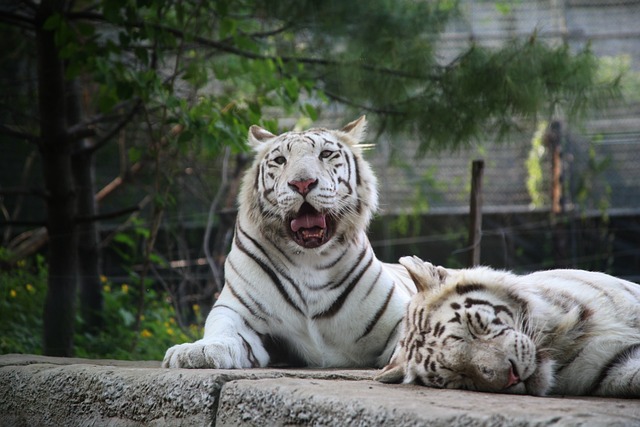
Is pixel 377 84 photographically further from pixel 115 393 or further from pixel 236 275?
pixel 115 393

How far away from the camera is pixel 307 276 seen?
326 cm

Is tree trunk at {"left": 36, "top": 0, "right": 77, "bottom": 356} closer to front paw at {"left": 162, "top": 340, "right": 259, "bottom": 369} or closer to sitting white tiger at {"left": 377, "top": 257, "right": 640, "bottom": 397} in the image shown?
front paw at {"left": 162, "top": 340, "right": 259, "bottom": 369}

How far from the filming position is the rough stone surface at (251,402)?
5.65ft

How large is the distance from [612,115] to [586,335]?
5922 mm

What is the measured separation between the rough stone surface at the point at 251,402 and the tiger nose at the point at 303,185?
746mm

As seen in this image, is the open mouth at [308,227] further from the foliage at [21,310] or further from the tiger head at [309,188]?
the foliage at [21,310]

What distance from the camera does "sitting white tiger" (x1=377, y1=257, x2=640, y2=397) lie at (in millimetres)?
2031

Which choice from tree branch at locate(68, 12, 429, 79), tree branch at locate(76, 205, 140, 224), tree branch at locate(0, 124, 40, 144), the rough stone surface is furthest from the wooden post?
tree branch at locate(0, 124, 40, 144)

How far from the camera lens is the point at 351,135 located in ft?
11.8

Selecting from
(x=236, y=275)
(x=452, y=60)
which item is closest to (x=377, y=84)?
(x=452, y=60)

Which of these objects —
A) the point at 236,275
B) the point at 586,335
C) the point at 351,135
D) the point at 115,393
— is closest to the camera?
the point at 586,335

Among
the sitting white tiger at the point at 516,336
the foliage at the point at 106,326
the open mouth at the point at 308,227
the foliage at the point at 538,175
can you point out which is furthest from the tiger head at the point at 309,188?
the foliage at the point at 538,175

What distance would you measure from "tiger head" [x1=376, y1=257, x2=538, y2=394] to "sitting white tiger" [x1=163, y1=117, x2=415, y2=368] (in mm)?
865

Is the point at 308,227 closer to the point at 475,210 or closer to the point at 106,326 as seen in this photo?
the point at 475,210
